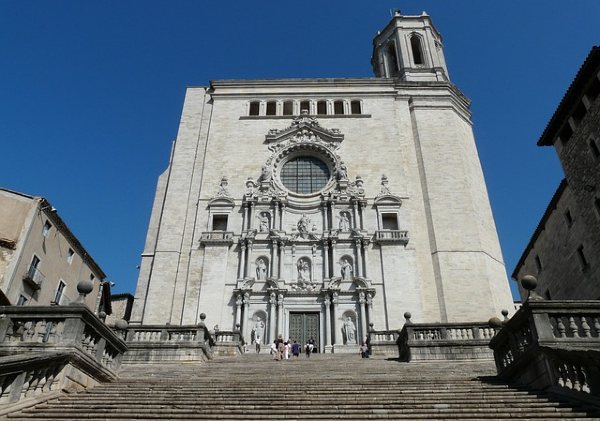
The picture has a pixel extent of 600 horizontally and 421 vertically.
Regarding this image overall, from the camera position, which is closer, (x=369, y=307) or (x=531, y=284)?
(x=531, y=284)

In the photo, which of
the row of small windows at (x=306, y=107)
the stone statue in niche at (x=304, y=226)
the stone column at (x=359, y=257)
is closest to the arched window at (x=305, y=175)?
the stone statue in niche at (x=304, y=226)

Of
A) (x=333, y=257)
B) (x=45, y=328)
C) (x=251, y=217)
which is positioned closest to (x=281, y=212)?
(x=251, y=217)

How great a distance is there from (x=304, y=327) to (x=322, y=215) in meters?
6.41

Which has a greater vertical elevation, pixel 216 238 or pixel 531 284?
pixel 216 238

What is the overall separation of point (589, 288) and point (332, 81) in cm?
1978

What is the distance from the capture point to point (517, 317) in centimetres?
883

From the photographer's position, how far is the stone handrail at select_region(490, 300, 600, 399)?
278 inches

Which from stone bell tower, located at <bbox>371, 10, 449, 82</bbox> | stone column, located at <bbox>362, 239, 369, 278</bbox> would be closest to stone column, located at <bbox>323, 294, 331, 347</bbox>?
stone column, located at <bbox>362, 239, 369, 278</bbox>

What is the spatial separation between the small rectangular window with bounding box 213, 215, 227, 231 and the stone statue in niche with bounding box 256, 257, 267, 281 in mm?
3221

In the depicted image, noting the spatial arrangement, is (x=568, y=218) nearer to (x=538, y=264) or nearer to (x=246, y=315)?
(x=538, y=264)

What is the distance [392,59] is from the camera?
123ft

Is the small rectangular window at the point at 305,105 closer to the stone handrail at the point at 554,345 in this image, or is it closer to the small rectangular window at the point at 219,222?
the small rectangular window at the point at 219,222

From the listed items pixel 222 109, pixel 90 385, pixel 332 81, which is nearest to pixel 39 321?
pixel 90 385

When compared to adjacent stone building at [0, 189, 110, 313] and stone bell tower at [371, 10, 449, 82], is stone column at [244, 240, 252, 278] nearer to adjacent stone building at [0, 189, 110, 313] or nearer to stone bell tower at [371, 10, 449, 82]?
adjacent stone building at [0, 189, 110, 313]
